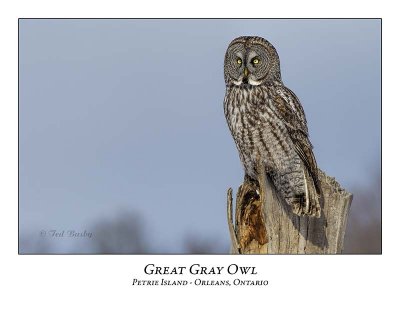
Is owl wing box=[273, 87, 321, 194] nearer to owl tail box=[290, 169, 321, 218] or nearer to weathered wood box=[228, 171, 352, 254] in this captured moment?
owl tail box=[290, 169, 321, 218]

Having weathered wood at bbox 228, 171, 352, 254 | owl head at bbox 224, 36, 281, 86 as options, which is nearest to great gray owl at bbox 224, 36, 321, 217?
owl head at bbox 224, 36, 281, 86

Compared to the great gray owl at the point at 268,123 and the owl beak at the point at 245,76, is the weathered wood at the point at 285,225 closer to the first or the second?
the great gray owl at the point at 268,123

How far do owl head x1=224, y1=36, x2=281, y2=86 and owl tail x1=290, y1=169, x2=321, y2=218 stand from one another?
2.68ft

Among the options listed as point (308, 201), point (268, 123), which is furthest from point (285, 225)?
point (268, 123)

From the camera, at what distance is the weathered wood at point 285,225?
4.79 metres

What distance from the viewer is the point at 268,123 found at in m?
5.55

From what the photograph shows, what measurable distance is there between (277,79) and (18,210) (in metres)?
2.14

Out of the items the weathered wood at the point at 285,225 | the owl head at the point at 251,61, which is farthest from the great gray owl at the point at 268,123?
the weathered wood at the point at 285,225

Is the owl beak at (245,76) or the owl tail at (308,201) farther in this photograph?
the owl beak at (245,76)

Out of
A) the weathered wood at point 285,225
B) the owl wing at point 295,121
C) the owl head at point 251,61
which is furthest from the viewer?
the owl head at point 251,61

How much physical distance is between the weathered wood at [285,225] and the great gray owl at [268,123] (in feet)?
1.43

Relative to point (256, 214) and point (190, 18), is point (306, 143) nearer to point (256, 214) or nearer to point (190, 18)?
point (256, 214)

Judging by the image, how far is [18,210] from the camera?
5.31 metres
